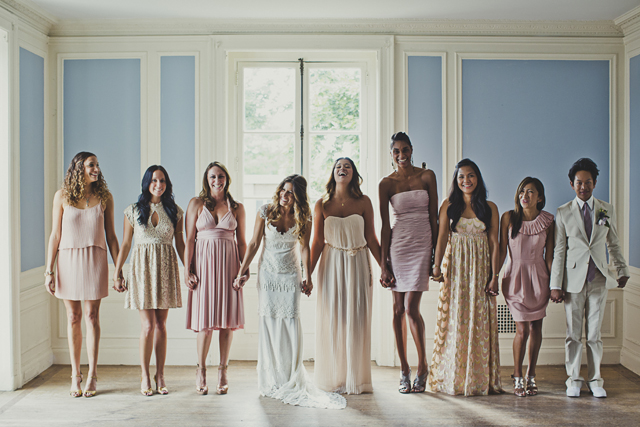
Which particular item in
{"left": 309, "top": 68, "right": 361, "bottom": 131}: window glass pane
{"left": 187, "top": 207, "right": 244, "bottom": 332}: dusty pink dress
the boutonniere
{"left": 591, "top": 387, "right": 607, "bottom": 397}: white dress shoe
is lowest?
{"left": 591, "top": 387, "right": 607, "bottom": 397}: white dress shoe

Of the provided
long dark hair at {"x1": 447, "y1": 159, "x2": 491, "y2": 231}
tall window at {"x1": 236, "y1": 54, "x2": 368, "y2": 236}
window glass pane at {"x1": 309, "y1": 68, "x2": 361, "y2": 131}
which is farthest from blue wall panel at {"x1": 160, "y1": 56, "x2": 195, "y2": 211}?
long dark hair at {"x1": 447, "y1": 159, "x2": 491, "y2": 231}

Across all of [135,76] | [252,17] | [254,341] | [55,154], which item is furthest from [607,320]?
[55,154]

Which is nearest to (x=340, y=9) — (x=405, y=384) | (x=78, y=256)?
(x=78, y=256)

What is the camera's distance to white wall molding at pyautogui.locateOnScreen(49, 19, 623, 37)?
4.11 m

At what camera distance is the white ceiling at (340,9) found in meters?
3.74

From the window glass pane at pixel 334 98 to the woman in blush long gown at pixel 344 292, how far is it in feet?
3.33

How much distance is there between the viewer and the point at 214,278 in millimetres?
3369

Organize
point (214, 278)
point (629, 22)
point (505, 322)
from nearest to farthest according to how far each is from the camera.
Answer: point (214, 278) → point (629, 22) → point (505, 322)

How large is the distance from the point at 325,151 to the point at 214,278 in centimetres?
164

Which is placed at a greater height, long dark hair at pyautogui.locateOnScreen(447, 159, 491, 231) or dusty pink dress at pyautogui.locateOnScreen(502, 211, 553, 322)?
long dark hair at pyautogui.locateOnScreen(447, 159, 491, 231)

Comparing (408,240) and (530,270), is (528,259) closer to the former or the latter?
(530,270)

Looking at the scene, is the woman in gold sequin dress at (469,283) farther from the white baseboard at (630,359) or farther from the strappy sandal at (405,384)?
the white baseboard at (630,359)

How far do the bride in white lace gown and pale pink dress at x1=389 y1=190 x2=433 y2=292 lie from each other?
0.68 meters

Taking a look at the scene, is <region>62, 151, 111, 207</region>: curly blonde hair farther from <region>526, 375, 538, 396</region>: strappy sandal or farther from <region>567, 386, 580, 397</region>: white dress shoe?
<region>567, 386, 580, 397</region>: white dress shoe
